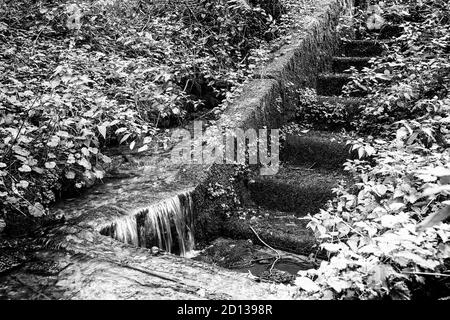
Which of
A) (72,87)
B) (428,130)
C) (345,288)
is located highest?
(72,87)

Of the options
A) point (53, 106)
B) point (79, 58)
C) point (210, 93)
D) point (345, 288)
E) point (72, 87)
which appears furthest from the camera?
point (210, 93)

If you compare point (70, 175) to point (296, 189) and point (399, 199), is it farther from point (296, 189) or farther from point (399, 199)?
point (399, 199)

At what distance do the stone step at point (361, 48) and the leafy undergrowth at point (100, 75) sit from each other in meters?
1.48

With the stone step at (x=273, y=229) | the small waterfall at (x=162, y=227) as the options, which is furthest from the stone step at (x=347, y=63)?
the small waterfall at (x=162, y=227)

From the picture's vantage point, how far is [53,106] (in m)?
4.17

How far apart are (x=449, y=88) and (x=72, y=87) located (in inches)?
198

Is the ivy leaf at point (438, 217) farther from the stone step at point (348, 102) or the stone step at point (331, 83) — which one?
the stone step at point (331, 83)

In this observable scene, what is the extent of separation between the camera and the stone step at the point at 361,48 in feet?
23.2

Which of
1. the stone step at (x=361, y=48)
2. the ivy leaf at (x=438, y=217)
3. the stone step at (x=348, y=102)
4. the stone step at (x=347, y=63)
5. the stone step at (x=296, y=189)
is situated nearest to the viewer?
the ivy leaf at (x=438, y=217)

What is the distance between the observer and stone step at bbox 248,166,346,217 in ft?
15.3
